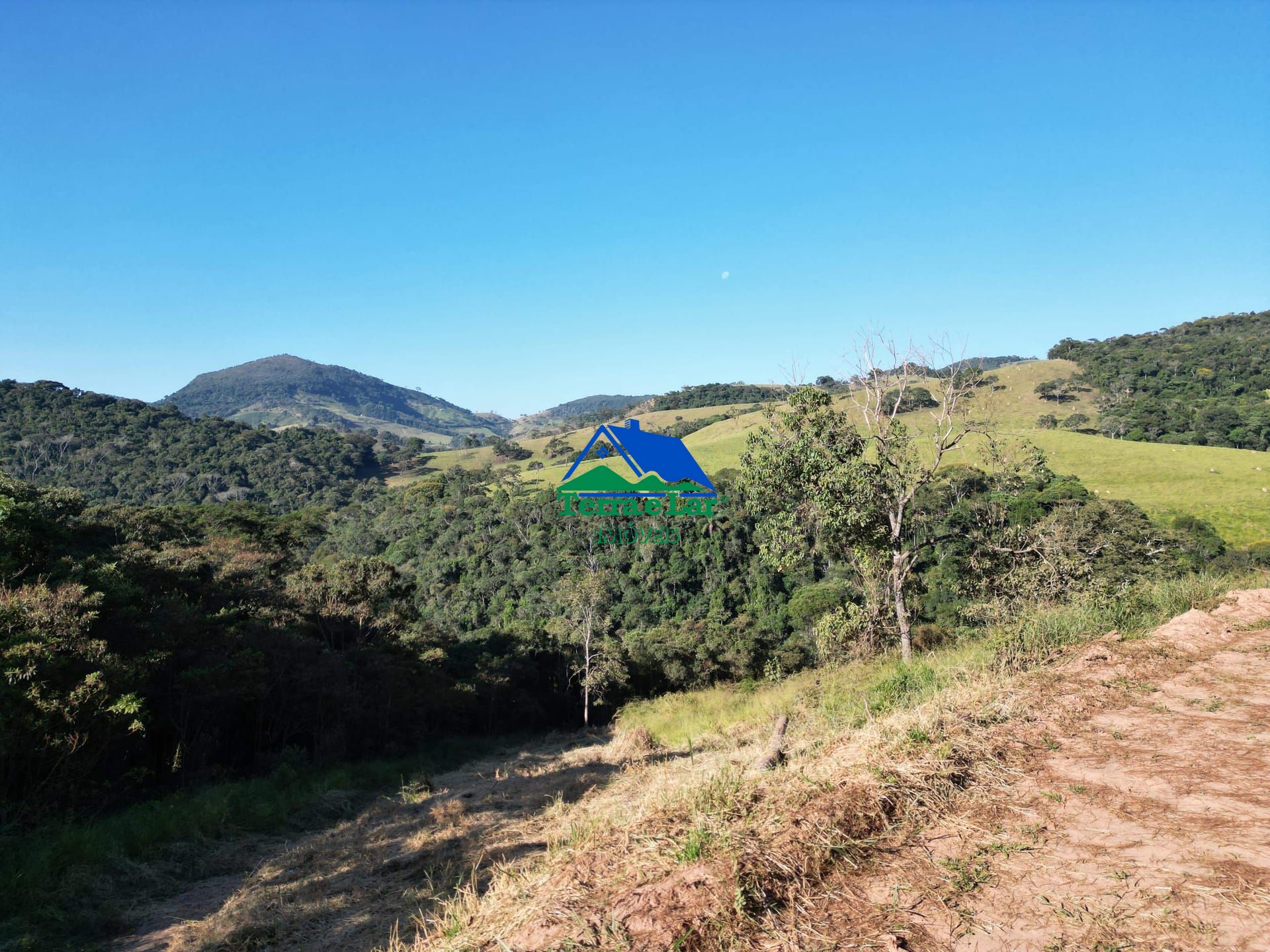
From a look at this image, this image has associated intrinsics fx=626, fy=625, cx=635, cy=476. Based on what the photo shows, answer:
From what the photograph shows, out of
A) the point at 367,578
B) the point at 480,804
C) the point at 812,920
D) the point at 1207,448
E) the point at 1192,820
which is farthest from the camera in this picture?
the point at 1207,448

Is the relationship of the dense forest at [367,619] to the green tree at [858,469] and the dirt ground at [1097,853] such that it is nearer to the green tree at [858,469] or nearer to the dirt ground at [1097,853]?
the green tree at [858,469]

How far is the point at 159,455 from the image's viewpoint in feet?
269

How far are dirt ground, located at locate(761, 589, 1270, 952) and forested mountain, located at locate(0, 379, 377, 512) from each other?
278ft

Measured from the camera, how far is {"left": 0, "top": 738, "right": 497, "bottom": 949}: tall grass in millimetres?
5305

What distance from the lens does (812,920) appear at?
2.44m

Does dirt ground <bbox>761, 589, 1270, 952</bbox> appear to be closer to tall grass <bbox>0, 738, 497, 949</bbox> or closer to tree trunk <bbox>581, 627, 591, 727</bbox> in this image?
tall grass <bbox>0, 738, 497, 949</bbox>

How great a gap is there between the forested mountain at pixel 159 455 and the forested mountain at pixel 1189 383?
92.7 meters

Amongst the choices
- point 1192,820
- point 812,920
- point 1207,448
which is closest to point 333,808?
point 812,920

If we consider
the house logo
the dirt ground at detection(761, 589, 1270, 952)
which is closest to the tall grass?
the dirt ground at detection(761, 589, 1270, 952)

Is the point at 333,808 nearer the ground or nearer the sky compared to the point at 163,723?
nearer the ground

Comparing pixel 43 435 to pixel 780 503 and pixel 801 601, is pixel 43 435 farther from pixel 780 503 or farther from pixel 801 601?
pixel 780 503

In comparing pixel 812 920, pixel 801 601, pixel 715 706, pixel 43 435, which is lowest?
pixel 801 601

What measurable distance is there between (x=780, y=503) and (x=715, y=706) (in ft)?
15.7

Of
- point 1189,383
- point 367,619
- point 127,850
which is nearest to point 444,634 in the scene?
point 367,619
